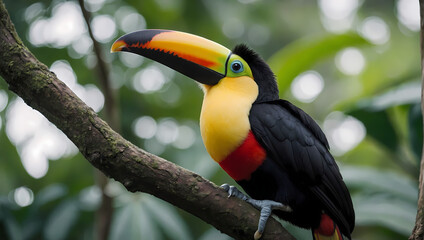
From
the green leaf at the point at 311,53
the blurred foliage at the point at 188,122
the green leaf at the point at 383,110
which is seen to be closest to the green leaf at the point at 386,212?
the blurred foliage at the point at 188,122

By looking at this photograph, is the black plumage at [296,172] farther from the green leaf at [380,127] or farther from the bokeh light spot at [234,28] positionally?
the bokeh light spot at [234,28]

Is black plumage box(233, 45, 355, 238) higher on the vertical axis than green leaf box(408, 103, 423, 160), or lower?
lower

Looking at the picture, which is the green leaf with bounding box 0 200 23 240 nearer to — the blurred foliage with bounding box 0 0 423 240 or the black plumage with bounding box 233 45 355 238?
the blurred foliage with bounding box 0 0 423 240

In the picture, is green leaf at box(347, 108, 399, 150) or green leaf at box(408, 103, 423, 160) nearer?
green leaf at box(408, 103, 423, 160)

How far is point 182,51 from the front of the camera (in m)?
2.22

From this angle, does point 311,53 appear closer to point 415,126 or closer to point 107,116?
point 415,126

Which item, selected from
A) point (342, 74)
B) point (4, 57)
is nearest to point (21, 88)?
point (4, 57)

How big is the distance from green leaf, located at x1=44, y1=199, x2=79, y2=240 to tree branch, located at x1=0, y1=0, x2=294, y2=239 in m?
1.70

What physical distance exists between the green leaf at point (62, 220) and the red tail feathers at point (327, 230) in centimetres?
181

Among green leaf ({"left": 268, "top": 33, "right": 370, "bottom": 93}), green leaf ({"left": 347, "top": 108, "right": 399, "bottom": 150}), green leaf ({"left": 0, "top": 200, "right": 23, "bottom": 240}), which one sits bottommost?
green leaf ({"left": 0, "top": 200, "right": 23, "bottom": 240})

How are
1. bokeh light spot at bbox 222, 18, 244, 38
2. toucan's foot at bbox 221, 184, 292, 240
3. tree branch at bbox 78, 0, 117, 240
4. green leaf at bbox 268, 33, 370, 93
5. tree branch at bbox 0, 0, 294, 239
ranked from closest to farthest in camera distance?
tree branch at bbox 0, 0, 294, 239 < toucan's foot at bbox 221, 184, 292, 240 < tree branch at bbox 78, 0, 117, 240 < green leaf at bbox 268, 33, 370, 93 < bokeh light spot at bbox 222, 18, 244, 38

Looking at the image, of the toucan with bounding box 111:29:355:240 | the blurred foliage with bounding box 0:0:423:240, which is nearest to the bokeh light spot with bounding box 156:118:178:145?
the blurred foliage with bounding box 0:0:423:240

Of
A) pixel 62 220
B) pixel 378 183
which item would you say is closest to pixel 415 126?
pixel 378 183

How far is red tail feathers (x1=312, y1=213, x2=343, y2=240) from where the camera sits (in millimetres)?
2191
